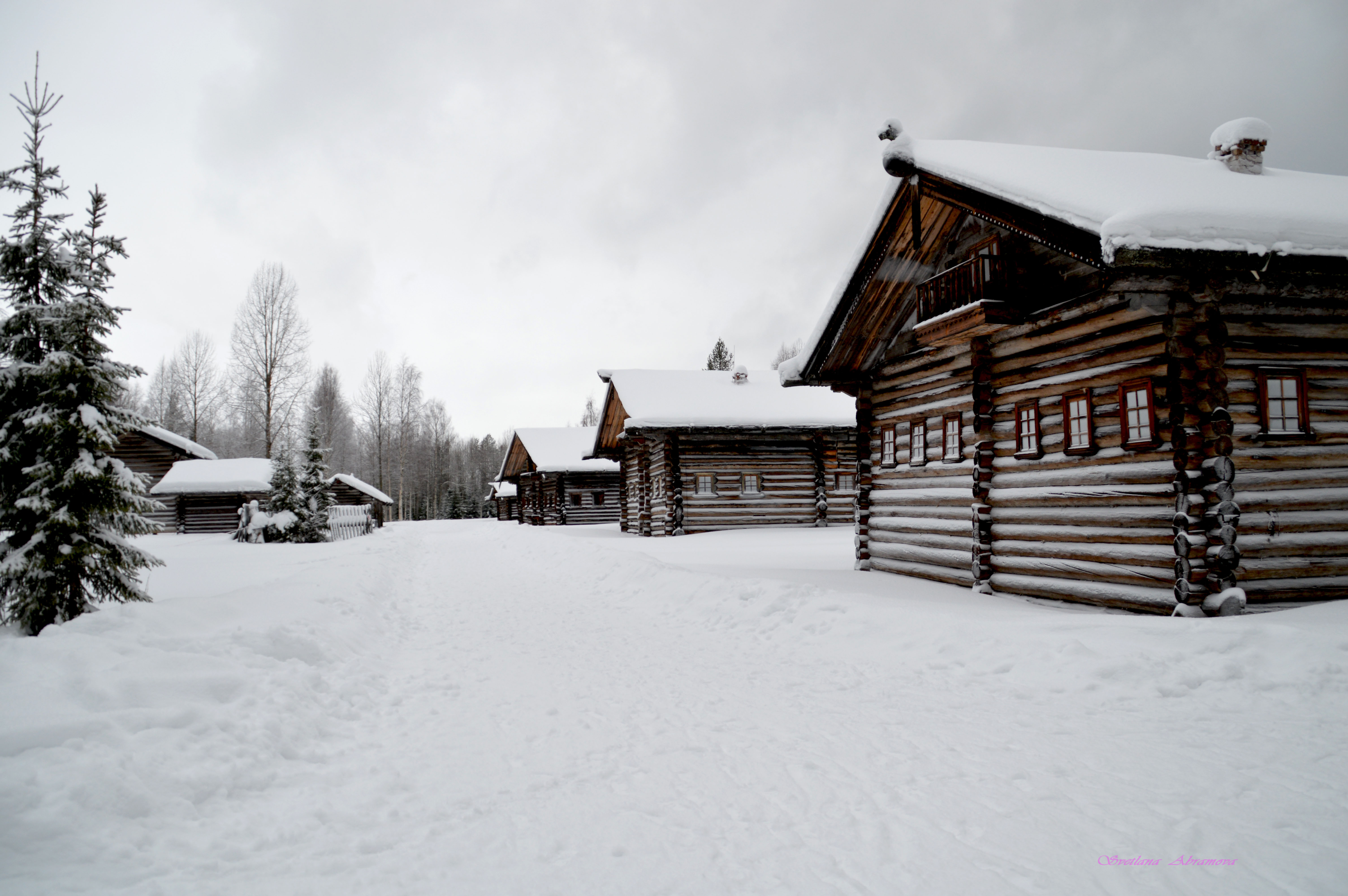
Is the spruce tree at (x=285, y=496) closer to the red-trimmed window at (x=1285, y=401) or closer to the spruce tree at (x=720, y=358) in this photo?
the red-trimmed window at (x=1285, y=401)

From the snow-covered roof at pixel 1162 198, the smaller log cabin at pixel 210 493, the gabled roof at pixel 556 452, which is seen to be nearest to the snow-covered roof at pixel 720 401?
the gabled roof at pixel 556 452

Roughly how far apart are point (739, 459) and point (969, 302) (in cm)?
1414

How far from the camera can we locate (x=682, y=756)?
4516 millimetres

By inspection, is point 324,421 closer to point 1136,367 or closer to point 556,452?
point 556,452

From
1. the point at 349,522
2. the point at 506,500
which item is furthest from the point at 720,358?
the point at 349,522

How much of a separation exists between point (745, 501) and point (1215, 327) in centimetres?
1653

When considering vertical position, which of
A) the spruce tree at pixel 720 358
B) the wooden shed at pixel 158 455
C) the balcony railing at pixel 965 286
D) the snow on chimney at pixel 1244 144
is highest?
the spruce tree at pixel 720 358

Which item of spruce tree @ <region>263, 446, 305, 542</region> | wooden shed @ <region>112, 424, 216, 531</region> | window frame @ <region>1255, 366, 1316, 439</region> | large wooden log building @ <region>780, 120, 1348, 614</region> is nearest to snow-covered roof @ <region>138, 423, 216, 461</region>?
wooden shed @ <region>112, 424, 216, 531</region>

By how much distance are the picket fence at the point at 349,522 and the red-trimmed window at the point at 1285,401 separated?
29.2 metres

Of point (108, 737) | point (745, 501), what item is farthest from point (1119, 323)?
point (745, 501)

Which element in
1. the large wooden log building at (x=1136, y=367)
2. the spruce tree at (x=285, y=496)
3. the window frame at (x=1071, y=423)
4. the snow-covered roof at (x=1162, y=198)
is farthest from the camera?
the spruce tree at (x=285, y=496)

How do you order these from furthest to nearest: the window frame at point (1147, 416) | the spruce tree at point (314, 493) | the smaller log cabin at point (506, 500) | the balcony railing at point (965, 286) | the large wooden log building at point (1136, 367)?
the smaller log cabin at point (506, 500) < the spruce tree at point (314, 493) < the balcony railing at point (965, 286) < the window frame at point (1147, 416) < the large wooden log building at point (1136, 367)

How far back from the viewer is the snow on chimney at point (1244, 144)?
9.66 metres

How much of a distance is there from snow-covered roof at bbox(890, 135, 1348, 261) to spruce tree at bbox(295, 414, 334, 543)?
25.7 meters
